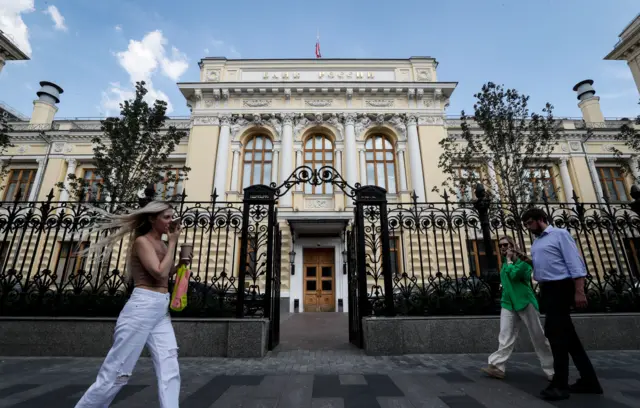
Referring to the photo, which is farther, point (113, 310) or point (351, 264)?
Answer: point (351, 264)

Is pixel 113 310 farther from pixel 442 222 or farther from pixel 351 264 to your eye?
pixel 442 222

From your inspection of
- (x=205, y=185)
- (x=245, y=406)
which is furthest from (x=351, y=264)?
(x=205, y=185)

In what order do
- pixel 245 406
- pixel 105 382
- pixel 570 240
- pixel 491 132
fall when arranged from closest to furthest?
pixel 105 382 < pixel 245 406 < pixel 570 240 < pixel 491 132

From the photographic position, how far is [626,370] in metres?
3.99

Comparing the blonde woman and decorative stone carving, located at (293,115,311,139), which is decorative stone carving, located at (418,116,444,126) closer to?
decorative stone carving, located at (293,115,311,139)

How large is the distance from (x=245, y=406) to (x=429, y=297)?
12.9ft

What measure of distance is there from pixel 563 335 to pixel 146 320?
4.09 metres

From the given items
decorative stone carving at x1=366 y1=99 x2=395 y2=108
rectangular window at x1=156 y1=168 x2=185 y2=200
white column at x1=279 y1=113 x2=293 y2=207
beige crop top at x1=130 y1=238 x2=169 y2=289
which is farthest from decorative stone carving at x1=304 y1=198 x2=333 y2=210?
beige crop top at x1=130 y1=238 x2=169 y2=289

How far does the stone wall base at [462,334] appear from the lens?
5.27 metres

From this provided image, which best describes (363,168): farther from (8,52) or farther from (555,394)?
(8,52)

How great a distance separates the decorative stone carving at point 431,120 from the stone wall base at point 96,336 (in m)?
15.8

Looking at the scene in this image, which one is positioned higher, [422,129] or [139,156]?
[422,129]

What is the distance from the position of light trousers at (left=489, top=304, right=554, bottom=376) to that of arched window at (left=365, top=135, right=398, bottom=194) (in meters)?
12.8

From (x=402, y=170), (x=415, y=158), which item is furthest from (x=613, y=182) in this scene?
(x=402, y=170)
